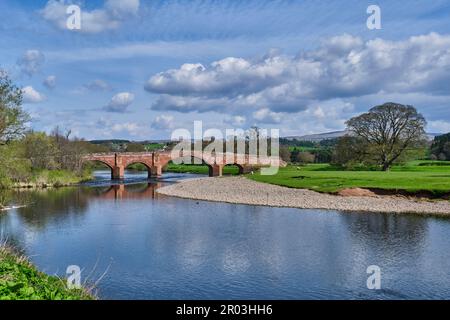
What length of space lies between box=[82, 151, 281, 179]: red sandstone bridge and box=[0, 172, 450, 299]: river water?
165ft

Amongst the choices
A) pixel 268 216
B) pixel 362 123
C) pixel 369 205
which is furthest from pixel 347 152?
pixel 268 216

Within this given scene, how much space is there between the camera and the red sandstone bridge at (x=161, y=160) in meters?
93.0

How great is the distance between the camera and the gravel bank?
137ft

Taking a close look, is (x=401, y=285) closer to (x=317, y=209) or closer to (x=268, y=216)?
(x=268, y=216)

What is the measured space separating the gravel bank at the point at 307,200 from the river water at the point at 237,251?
11.2ft

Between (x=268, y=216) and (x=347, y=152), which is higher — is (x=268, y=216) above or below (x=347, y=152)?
below

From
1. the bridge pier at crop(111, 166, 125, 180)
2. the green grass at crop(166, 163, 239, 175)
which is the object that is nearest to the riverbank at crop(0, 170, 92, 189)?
the bridge pier at crop(111, 166, 125, 180)

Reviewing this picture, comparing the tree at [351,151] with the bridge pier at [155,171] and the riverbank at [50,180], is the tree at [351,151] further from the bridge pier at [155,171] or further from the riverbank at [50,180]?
the riverbank at [50,180]

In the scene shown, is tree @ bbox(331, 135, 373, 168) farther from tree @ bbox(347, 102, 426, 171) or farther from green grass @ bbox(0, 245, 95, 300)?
green grass @ bbox(0, 245, 95, 300)

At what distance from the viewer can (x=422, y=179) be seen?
53156 mm

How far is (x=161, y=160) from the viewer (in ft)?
337

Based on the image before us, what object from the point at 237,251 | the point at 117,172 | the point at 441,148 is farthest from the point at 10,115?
the point at 441,148

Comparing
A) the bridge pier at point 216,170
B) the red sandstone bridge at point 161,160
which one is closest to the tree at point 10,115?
the red sandstone bridge at point 161,160
